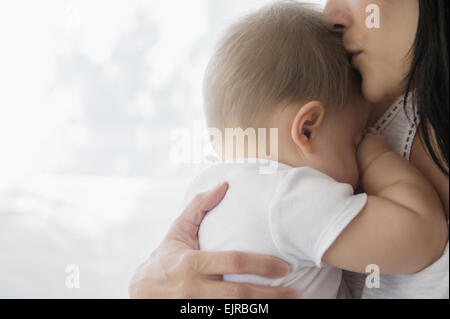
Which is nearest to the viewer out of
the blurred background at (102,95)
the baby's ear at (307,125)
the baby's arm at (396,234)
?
the baby's arm at (396,234)

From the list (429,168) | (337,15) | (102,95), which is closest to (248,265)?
(429,168)

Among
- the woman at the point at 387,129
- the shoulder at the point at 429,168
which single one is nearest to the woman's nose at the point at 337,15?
the woman at the point at 387,129

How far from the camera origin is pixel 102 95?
2.05 metres

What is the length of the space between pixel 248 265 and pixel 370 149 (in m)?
0.35

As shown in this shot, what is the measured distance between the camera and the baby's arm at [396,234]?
726mm

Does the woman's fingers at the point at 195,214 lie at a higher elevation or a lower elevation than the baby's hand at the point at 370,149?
lower

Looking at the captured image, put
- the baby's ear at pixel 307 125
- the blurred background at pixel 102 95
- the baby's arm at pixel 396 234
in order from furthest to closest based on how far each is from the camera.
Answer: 1. the blurred background at pixel 102 95
2. the baby's ear at pixel 307 125
3. the baby's arm at pixel 396 234

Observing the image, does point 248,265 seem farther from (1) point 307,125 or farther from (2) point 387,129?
(2) point 387,129

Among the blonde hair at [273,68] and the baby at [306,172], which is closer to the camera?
the baby at [306,172]

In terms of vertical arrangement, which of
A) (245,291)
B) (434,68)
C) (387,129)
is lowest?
(245,291)

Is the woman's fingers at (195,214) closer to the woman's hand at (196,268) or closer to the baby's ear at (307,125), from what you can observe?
the woman's hand at (196,268)

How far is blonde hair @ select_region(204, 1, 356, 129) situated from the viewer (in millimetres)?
847
